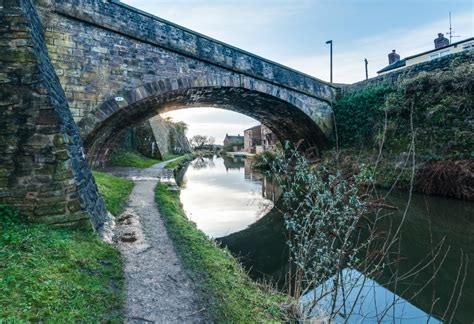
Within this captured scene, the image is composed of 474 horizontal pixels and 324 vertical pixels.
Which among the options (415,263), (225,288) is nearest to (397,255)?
(415,263)

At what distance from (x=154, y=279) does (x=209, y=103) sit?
10268 millimetres

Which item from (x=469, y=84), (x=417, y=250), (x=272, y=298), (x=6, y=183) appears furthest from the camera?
(x=469, y=84)

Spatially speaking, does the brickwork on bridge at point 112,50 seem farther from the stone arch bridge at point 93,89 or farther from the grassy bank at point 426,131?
the grassy bank at point 426,131

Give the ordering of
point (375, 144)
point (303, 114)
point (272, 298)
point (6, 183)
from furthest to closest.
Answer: point (303, 114) → point (375, 144) → point (6, 183) → point (272, 298)

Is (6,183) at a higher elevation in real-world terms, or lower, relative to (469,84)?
lower

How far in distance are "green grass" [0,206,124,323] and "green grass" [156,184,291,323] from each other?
0.79 metres

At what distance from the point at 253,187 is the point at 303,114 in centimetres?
405

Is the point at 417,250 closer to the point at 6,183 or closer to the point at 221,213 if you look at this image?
the point at 221,213

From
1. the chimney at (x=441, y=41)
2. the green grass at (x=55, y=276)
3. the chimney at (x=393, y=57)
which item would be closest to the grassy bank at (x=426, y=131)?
the green grass at (x=55, y=276)

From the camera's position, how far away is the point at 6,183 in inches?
113

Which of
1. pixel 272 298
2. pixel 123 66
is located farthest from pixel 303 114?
pixel 272 298

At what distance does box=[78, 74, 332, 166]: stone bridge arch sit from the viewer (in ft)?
24.6

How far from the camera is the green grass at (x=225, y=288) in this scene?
224 cm

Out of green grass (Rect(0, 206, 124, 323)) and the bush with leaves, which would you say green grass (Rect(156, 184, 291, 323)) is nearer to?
the bush with leaves
